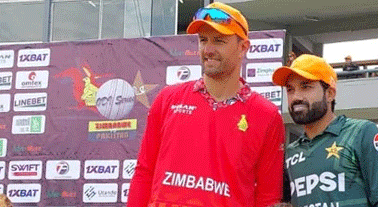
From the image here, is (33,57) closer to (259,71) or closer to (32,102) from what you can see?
(32,102)

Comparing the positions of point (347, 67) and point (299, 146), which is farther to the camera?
point (347, 67)

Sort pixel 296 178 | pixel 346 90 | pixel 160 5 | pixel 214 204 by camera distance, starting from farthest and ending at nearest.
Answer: pixel 346 90
pixel 160 5
pixel 296 178
pixel 214 204

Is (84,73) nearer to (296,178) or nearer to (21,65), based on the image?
(21,65)

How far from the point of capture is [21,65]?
1013 centimetres

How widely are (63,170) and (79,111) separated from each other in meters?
0.80

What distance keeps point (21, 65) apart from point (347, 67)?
914cm

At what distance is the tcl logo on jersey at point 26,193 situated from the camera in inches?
388

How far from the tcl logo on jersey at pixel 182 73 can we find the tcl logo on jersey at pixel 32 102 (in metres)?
A: 1.74

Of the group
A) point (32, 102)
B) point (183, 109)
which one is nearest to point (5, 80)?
point (32, 102)

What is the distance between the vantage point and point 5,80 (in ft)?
33.7

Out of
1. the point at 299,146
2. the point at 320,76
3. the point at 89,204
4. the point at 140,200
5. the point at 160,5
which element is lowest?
the point at 89,204

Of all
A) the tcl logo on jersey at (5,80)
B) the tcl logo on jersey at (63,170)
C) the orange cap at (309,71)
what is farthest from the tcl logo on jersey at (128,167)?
the orange cap at (309,71)

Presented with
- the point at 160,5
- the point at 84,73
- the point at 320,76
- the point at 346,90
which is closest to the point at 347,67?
the point at 346,90

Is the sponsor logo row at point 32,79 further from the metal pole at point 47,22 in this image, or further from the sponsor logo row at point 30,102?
the metal pole at point 47,22
